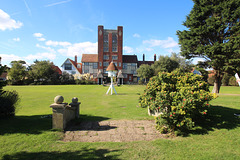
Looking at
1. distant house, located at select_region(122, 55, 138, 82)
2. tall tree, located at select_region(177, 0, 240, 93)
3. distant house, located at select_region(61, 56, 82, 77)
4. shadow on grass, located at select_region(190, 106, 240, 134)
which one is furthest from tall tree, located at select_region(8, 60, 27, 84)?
shadow on grass, located at select_region(190, 106, 240, 134)

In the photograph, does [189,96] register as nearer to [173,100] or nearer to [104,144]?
[173,100]

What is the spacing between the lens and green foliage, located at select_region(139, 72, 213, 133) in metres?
4.95

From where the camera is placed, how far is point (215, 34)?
59.9ft

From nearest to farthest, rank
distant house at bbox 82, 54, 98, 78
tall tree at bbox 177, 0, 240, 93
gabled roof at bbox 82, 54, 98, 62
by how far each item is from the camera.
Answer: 1. tall tree at bbox 177, 0, 240, 93
2. distant house at bbox 82, 54, 98, 78
3. gabled roof at bbox 82, 54, 98, 62

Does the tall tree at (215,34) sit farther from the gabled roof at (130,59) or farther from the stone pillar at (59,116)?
the gabled roof at (130,59)

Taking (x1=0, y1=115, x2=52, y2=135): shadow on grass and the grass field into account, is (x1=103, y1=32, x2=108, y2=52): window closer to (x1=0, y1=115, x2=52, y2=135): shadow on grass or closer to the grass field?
(x1=0, y1=115, x2=52, y2=135): shadow on grass

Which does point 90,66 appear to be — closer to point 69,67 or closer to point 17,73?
point 69,67

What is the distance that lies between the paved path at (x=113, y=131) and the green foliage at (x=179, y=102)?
2.11 ft

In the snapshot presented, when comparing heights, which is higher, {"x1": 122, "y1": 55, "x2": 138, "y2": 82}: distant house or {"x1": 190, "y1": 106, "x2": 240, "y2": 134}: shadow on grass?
{"x1": 122, "y1": 55, "x2": 138, "y2": 82}: distant house

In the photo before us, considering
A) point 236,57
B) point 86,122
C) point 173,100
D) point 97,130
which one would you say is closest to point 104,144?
point 97,130

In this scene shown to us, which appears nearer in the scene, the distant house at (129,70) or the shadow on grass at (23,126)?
the shadow on grass at (23,126)

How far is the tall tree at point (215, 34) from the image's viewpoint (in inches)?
643

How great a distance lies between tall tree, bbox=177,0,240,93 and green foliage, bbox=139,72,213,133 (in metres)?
14.1

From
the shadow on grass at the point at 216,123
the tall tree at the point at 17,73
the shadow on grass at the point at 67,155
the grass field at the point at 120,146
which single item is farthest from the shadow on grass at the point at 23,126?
the tall tree at the point at 17,73
